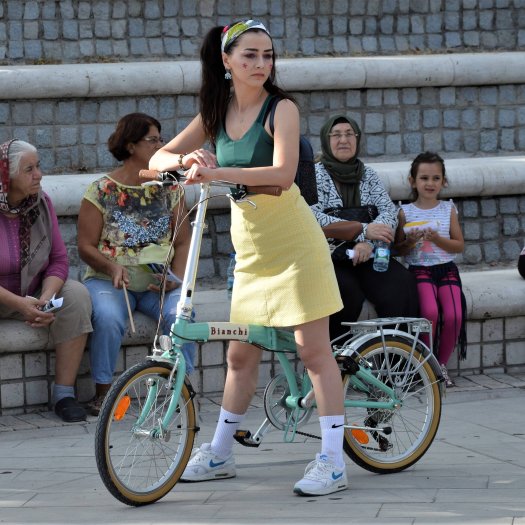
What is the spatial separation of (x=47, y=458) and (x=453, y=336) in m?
2.47

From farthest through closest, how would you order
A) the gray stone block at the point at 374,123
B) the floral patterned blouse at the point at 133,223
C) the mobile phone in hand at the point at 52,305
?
the gray stone block at the point at 374,123 < the floral patterned blouse at the point at 133,223 < the mobile phone in hand at the point at 52,305

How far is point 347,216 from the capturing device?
7.20 metres

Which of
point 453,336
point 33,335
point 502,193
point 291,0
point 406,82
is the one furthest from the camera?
point 291,0

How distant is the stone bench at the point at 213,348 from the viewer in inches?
260

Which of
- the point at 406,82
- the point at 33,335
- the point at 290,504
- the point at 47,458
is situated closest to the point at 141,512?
the point at 290,504

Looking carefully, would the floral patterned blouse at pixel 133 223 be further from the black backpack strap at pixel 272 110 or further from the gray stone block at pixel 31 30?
the gray stone block at pixel 31 30

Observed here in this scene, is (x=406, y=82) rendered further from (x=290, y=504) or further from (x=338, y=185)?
(x=290, y=504)

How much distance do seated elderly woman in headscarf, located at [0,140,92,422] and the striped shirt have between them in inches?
75.7

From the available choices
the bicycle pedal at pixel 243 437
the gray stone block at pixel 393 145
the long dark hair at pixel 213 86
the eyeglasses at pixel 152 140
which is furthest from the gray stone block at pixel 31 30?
the bicycle pedal at pixel 243 437

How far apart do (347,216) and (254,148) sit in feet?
7.69

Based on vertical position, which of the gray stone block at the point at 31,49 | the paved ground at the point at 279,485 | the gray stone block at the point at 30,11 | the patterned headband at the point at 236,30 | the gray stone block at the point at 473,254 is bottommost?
the paved ground at the point at 279,485

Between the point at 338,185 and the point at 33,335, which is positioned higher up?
the point at 338,185

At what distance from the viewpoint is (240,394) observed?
5.28 metres

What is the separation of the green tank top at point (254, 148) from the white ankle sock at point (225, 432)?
3.39 feet
